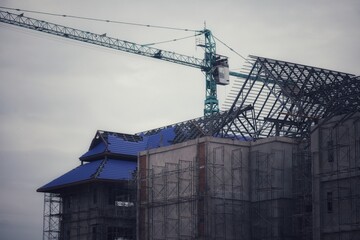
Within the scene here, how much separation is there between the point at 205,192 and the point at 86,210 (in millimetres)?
22146

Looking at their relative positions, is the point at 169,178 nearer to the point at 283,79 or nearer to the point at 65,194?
the point at 283,79

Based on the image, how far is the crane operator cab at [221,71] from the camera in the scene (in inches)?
5340

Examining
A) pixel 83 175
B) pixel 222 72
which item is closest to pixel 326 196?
pixel 83 175

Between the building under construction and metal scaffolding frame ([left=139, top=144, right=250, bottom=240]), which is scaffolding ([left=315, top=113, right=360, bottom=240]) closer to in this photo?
the building under construction

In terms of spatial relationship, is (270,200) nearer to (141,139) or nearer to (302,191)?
(302,191)

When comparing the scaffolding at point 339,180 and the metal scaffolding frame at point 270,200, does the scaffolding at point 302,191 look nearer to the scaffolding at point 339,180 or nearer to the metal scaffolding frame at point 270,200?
the metal scaffolding frame at point 270,200

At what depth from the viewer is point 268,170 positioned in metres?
70.9

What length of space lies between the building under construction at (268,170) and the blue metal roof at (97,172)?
4.05 meters

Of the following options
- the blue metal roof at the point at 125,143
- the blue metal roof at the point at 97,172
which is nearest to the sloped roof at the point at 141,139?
the blue metal roof at the point at 125,143

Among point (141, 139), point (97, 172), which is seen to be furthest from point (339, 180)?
point (141, 139)

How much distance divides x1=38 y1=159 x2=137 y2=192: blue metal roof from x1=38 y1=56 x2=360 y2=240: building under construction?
13.3 feet

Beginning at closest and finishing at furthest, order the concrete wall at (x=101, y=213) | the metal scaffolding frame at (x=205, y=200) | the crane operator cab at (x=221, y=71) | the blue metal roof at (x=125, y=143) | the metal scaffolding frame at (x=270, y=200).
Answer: the metal scaffolding frame at (x=270, y=200) → the metal scaffolding frame at (x=205, y=200) → the concrete wall at (x=101, y=213) → the blue metal roof at (x=125, y=143) → the crane operator cab at (x=221, y=71)

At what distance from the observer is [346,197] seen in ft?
202

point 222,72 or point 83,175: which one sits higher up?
point 222,72
